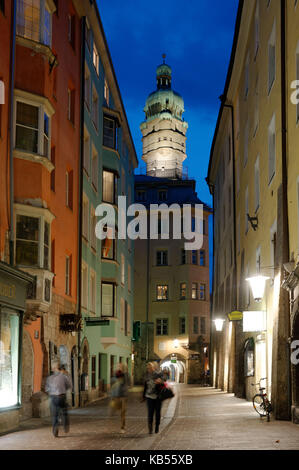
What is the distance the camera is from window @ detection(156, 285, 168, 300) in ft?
220

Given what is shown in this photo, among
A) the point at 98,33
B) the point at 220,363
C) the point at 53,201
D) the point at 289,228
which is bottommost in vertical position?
the point at 220,363

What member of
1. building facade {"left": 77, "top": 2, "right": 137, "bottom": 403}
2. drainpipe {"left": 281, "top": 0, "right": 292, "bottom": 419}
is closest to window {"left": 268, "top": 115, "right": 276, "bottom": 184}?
drainpipe {"left": 281, "top": 0, "right": 292, "bottom": 419}

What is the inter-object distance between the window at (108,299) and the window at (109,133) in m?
7.87

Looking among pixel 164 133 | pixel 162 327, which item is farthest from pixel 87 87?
pixel 164 133

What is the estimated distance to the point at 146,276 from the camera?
221ft

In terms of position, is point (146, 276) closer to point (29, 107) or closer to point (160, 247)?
point (160, 247)

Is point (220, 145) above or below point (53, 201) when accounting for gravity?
above

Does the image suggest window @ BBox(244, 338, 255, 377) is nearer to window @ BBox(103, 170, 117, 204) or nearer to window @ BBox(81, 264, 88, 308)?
window @ BBox(81, 264, 88, 308)

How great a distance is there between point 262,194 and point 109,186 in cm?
1573

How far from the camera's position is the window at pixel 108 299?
38.4 metres

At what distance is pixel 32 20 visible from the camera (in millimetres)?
23188

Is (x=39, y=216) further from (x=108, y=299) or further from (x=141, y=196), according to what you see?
(x=141, y=196)

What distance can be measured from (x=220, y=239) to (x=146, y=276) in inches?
777
